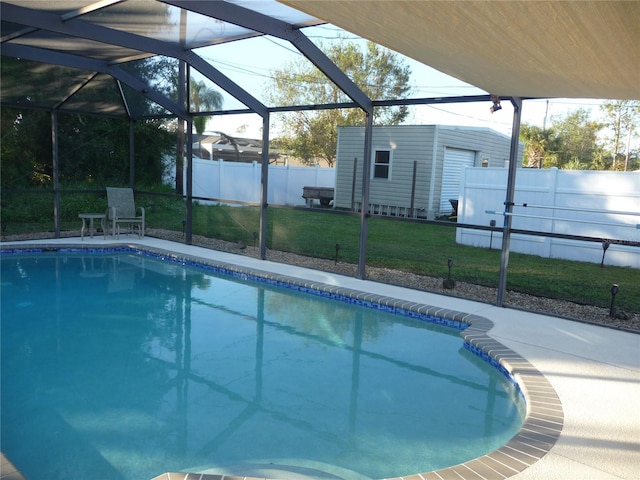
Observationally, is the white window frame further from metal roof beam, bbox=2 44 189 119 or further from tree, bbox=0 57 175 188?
metal roof beam, bbox=2 44 189 119

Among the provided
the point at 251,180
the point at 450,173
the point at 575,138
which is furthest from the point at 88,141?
the point at 575,138

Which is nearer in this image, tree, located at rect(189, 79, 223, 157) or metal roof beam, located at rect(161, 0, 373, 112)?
metal roof beam, located at rect(161, 0, 373, 112)

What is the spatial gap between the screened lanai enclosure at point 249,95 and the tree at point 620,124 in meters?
6.37

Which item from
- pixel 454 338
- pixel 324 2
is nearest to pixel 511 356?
pixel 454 338

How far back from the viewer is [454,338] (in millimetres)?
5047

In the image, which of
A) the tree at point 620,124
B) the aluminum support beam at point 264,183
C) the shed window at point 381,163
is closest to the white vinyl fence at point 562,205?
the shed window at point 381,163

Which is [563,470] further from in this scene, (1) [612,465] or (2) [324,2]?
(2) [324,2]

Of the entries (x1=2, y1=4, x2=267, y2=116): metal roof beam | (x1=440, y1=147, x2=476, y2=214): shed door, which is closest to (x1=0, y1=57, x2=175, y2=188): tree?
(x1=2, y1=4, x2=267, y2=116): metal roof beam

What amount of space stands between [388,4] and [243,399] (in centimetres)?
277

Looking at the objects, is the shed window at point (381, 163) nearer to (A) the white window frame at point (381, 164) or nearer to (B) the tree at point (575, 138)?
(A) the white window frame at point (381, 164)

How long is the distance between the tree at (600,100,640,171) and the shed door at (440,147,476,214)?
6.22m

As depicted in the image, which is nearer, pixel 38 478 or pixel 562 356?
pixel 38 478

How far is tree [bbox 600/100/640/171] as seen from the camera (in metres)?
15.8

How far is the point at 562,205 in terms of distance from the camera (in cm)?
813
